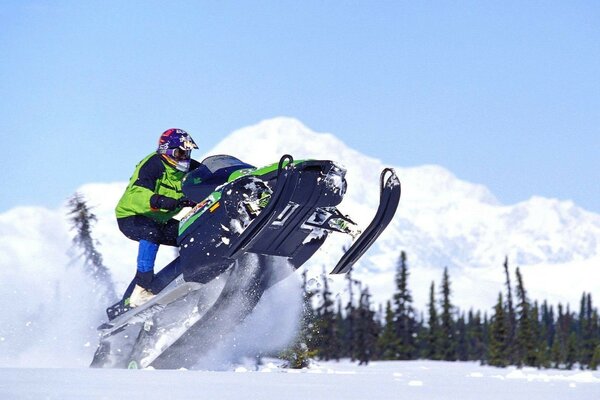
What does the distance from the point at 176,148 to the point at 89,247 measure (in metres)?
13.1

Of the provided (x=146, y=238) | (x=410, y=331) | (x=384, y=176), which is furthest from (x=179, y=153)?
(x=410, y=331)

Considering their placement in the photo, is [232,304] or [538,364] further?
[538,364]

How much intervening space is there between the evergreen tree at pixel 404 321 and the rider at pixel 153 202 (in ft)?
240

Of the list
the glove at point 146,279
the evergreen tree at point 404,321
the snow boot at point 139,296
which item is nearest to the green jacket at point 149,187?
the glove at point 146,279

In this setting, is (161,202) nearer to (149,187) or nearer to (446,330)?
(149,187)

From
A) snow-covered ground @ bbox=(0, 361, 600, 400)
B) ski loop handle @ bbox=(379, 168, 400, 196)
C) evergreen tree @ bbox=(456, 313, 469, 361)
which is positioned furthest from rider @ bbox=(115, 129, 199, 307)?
evergreen tree @ bbox=(456, 313, 469, 361)

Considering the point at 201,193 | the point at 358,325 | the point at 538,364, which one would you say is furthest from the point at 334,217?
the point at 538,364

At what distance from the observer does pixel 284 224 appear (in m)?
10.9

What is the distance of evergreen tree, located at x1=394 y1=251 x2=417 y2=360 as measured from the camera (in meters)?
84.9

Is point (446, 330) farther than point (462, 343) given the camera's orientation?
No

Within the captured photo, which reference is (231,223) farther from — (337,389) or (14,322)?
(14,322)

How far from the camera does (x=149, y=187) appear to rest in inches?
462

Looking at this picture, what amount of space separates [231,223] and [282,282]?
6.54 ft

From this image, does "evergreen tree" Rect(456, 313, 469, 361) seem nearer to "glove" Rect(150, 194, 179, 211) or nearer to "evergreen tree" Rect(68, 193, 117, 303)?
"evergreen tree" Rect(68, 193, 117, 303)
